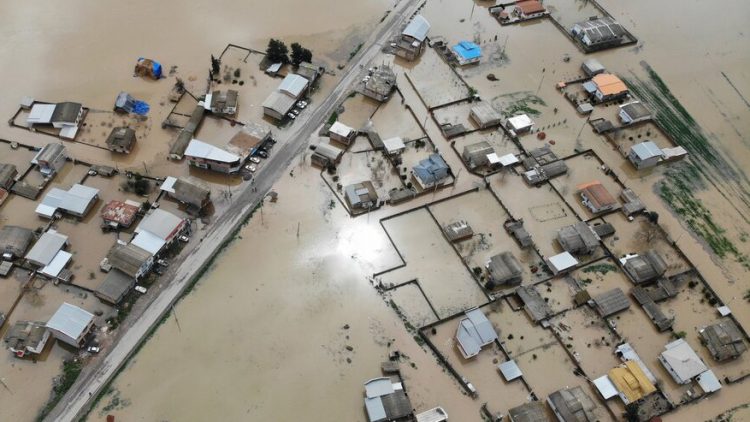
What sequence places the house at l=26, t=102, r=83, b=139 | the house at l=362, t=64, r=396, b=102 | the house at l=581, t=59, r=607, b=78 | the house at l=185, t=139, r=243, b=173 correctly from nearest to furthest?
the house at l=185, t=139, r=243, b=173, the house at l=26, t=102, r=83, b=139, the house at l=362, t=64, r=396, b=102, the house at l=581, t=59, r=607, b=78

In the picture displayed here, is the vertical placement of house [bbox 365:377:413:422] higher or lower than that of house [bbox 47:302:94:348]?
lower

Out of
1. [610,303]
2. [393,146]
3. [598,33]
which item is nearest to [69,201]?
[393,146]

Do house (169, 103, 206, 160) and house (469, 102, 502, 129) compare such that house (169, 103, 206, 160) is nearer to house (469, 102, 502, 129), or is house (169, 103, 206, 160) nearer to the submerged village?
the submerged village

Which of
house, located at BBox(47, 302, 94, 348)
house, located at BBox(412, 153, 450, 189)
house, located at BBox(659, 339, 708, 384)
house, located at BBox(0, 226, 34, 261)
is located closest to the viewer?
house, located at BBox(47, 302, 94, 348)

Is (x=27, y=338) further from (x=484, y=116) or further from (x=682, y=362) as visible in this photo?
(x=682, y=362)

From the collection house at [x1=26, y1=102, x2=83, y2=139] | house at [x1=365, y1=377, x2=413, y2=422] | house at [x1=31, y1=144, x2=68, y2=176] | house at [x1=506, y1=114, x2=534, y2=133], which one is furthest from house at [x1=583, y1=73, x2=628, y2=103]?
house at [x1=31, y1=144, x2=68, y2=176]

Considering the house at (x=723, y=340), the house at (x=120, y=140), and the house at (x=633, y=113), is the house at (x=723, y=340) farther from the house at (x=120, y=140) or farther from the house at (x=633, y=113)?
the house at (x=120, y=140)

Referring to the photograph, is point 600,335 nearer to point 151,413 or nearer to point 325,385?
point 325,385

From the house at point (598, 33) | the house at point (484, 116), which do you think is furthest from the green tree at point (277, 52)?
the house at point (598, 33)

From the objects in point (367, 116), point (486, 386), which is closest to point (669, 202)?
point (486, 386)
